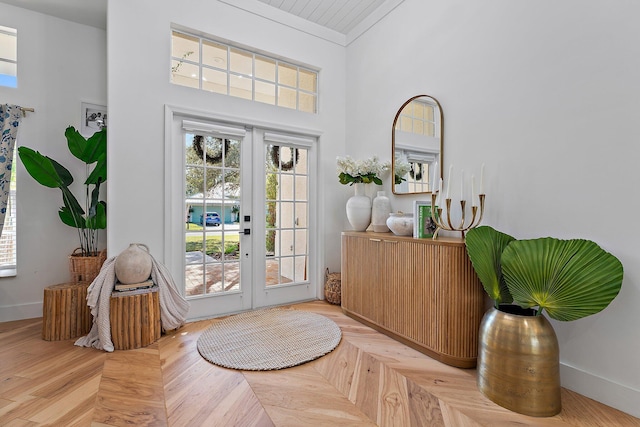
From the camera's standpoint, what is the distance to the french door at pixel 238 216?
2762 millimetres

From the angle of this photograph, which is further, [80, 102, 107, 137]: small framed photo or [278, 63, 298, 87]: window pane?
[278, 63, 298, 87]: window pane

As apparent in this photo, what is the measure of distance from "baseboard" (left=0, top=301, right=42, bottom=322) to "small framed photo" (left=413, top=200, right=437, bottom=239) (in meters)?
3.62

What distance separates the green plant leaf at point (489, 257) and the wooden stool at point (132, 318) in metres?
2.34

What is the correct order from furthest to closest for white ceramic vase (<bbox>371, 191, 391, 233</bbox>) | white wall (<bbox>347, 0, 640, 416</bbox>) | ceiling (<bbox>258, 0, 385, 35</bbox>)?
ceiling (<bbox>258, 0, 385, 35</bbox>), white ceramic vase (<bbox>371, 191, 391, 233</bbox>), white wall (<bbox>347, 0, 640, 416</bbox>)

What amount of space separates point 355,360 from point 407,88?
244cm

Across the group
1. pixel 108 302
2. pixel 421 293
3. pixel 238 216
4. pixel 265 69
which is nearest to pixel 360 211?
pixel 421 293

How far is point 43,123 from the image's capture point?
2.85 meters

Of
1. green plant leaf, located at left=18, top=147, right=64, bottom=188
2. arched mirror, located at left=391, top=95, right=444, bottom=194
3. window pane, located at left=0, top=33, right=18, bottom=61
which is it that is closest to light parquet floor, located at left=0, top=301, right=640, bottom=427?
green plant leaf, located at left=18, top=147, right=64, bottom=188

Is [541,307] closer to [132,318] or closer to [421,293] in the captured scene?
[421,293]

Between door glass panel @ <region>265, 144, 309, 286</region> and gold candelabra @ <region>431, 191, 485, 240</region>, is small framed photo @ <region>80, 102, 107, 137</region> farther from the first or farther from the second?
gold candelabra @ <region>431, 191, 485, 240</region>

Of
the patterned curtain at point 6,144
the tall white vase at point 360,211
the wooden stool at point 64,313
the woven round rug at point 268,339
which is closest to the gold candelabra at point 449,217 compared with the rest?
the tall white vase at point 360,211

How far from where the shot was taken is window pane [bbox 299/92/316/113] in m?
3.48

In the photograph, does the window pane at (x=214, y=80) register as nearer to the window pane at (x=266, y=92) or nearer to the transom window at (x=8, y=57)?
the window pane at (x=266, y=92)

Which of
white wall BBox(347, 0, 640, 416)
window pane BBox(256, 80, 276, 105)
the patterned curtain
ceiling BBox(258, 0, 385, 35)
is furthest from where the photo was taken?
window pane BBox(256, 80, 276, 105)
